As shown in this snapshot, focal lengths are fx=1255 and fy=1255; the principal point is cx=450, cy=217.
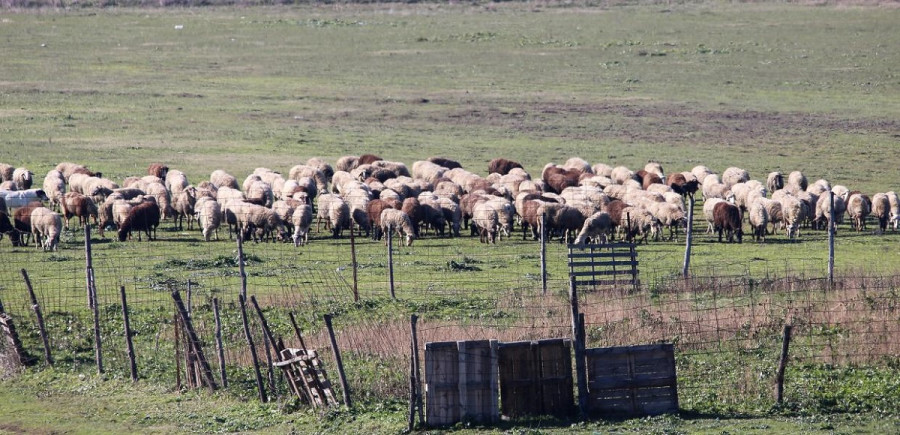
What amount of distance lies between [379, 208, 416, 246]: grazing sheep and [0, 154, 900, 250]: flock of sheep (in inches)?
1.0

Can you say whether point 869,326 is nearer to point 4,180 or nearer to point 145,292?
point 145,292

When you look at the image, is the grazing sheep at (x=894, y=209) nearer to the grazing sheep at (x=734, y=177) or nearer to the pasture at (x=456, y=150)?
the pasture at (x=456, y=150)

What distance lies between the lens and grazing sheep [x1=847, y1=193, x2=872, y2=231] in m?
33.4

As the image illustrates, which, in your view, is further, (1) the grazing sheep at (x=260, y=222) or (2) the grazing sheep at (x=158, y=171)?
(2) the grazing sheep at (x=158, y=171)

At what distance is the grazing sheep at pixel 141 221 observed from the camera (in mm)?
30156

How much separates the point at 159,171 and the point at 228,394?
26378 mm

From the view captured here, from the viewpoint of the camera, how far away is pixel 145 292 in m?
22.5

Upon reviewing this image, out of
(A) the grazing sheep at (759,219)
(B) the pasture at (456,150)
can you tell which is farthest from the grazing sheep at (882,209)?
(A) the grazing sheep at (759,219)

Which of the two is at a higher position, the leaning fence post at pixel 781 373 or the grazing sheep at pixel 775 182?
the grazing sheep at pixel 775 182

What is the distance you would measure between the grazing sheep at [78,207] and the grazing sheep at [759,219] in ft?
56.0

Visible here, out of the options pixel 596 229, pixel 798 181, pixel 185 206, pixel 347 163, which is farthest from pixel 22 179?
pixel 798 181

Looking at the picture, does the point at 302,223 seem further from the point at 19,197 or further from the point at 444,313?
the point at 444,313

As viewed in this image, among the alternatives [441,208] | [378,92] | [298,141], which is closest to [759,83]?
[378,92]

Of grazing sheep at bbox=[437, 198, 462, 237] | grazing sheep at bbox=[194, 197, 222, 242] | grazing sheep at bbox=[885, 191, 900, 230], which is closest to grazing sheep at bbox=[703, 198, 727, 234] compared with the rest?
grazing sheep at bbox=[885, 191, 900, 230]
